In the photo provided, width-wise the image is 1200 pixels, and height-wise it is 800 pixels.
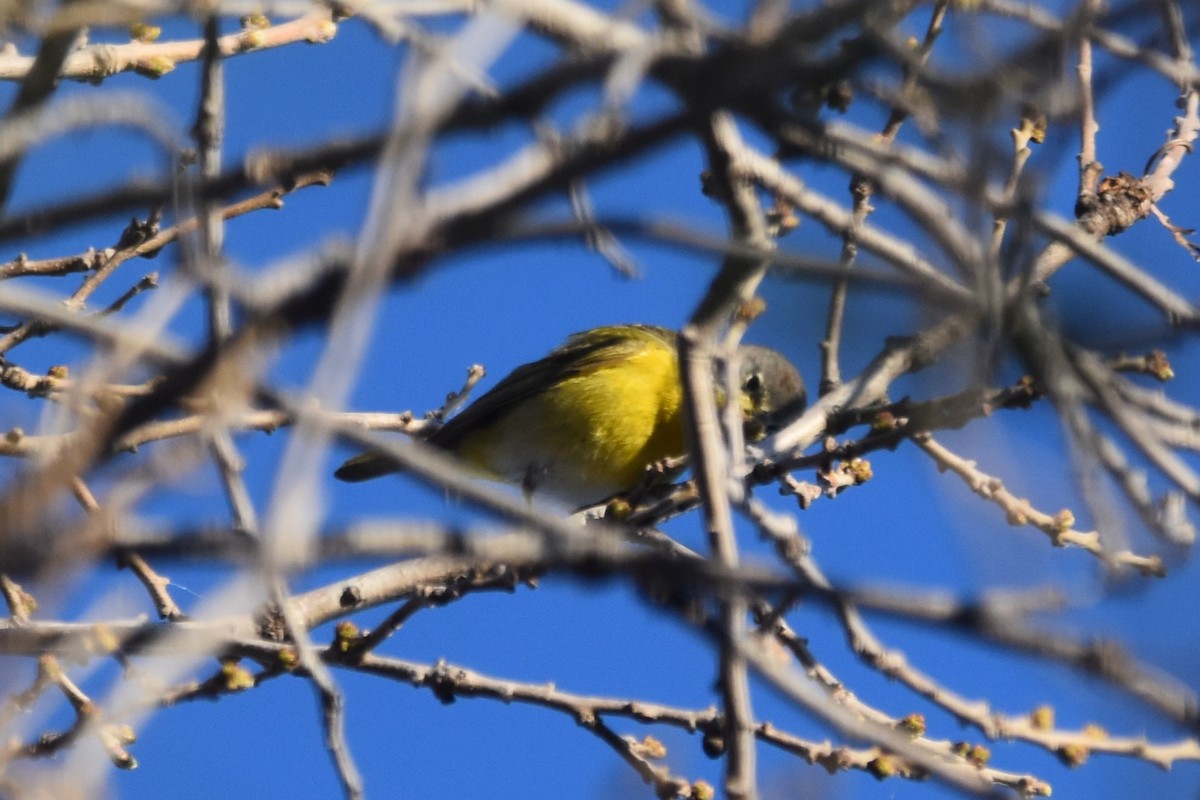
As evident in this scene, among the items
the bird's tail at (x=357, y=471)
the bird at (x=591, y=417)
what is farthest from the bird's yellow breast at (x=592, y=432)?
the bird's tail at (x=357, y=471)

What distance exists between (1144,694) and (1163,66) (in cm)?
131

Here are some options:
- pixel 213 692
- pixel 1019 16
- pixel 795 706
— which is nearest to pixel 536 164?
pixel 795 706

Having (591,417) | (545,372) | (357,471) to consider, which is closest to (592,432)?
(591,417)

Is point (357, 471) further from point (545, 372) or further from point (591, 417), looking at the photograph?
point (591, 417)

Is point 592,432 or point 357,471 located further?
point 357,471

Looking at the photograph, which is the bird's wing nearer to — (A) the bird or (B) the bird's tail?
(A) the bird

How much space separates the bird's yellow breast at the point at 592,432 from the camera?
20.1 ft

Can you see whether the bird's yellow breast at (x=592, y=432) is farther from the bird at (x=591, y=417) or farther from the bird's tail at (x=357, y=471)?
the bird's tail at (x=357, y=471)

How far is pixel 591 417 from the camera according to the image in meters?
6.31

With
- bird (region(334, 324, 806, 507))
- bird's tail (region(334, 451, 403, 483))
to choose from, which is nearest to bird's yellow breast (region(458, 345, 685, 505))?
bird (region(334, 324, 806, 507))

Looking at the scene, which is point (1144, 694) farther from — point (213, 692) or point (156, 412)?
point (213, 692)

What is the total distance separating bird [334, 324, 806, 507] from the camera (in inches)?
241

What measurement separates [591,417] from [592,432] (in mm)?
83

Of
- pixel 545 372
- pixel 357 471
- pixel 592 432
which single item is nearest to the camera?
pixel 592 432
